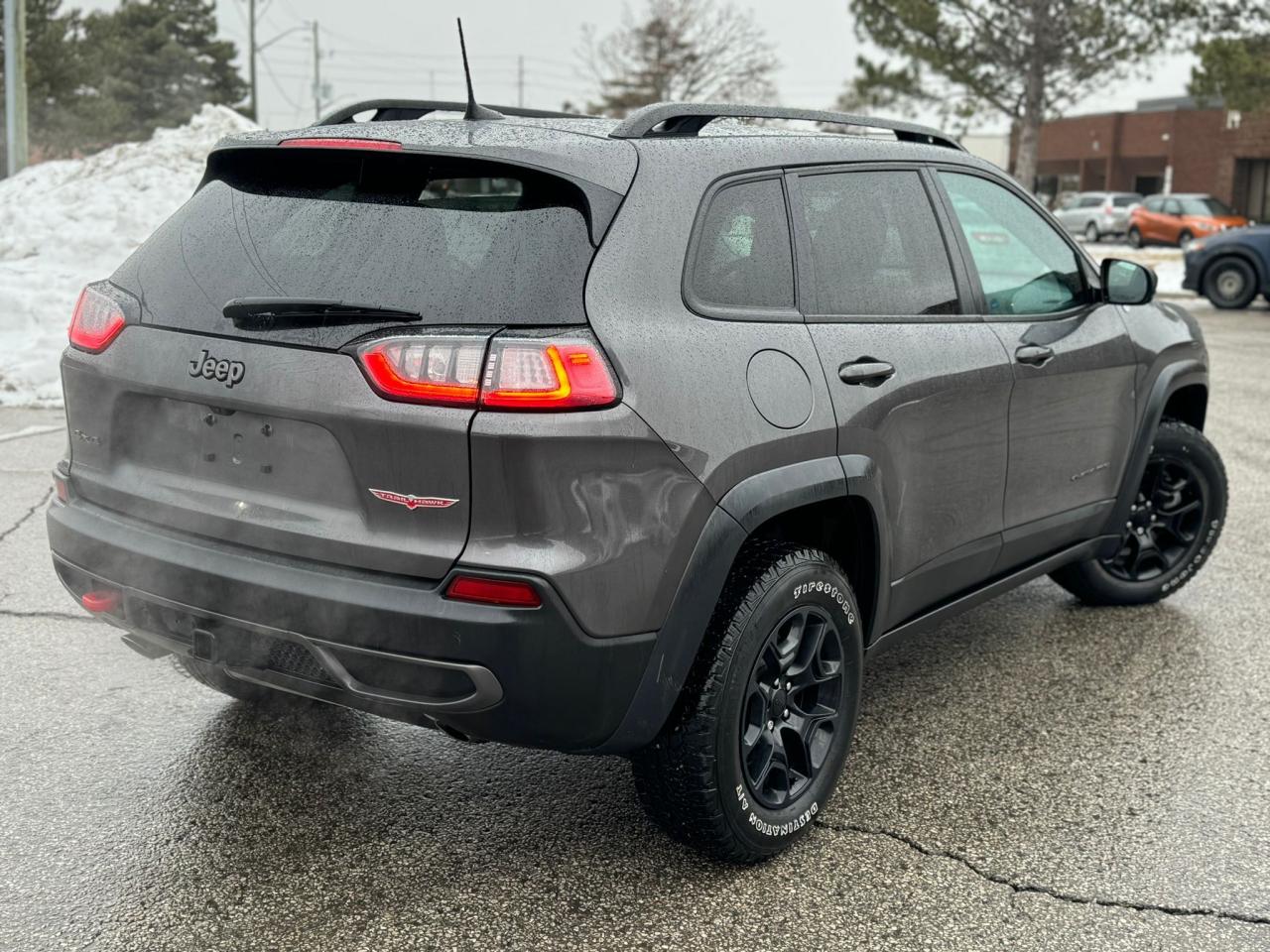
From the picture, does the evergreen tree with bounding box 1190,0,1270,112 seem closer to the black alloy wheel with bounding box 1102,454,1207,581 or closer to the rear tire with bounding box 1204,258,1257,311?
the rear tire with bounding box 1204,258,1257,311

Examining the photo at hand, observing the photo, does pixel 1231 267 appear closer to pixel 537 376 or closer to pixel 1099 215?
pixel 537 376

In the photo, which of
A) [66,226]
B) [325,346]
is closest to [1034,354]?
[325,346]

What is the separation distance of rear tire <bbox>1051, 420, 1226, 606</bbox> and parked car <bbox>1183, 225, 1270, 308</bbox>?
1528 centimetres

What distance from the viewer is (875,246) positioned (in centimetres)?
364

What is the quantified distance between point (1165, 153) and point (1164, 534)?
5862 cm

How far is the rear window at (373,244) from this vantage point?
2.77 metres

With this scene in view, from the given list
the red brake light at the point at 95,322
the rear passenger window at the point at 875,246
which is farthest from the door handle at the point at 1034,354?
the red brake light at the point at 95,322

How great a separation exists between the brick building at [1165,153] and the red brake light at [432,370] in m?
48.1

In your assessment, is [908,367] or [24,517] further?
[24,517]

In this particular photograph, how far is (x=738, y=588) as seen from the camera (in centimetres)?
310

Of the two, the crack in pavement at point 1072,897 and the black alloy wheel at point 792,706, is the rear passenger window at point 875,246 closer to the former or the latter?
the black alloy wheel at point 792,706

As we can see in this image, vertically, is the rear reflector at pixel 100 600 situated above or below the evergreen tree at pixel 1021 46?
below

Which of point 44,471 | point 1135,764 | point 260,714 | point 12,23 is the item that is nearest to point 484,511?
point 260,714

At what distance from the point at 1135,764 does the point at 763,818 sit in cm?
135
